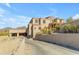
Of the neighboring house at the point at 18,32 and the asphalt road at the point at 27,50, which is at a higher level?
the neighboring house at the point at 18,32

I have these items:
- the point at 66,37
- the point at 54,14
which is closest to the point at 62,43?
the point at 66,37

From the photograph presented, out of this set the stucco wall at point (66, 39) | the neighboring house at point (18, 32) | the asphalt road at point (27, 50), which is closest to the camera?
the asphalt road at point (27, 50)

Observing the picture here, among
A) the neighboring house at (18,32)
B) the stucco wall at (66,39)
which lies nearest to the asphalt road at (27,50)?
the neighboring house at (18,32)

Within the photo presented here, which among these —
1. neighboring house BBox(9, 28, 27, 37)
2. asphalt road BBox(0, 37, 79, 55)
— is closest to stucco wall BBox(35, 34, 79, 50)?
asphalt road BBox(0, 37, 79, 55)

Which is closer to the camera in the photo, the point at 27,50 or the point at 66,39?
the point at 27,50

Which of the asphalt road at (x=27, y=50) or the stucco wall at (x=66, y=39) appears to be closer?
the asphalt road at (x=27, y=50)

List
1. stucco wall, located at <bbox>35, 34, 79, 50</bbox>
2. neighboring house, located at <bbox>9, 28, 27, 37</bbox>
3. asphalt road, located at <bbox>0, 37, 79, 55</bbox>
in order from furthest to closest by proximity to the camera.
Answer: stucco wall, located at <bbox>35, 34, 79, 50</bbox> < neighboring house, located at <bbox>9, 28, 27, 37</bbox> < asphalt road, located at <bbox>0, 37, 79, 55</bbox>

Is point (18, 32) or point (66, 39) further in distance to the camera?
point (66, 39)

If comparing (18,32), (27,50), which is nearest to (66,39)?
(27,50)

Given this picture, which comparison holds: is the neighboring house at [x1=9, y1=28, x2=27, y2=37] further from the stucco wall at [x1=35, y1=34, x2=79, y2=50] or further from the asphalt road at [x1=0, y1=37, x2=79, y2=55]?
the stucco wall at [x1=35, y1=34, x2=79, y2=50]

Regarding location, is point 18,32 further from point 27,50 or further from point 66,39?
point 66,39

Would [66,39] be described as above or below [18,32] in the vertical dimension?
below

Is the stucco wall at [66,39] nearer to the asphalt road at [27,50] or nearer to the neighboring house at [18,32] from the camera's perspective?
the asphalt road at [27,50]

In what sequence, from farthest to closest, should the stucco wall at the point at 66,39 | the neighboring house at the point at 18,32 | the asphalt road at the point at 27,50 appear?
the stucco wall at the point at 66,39, the neighboring house at the point at 18,32, the asphalt road at the point at 27,50
